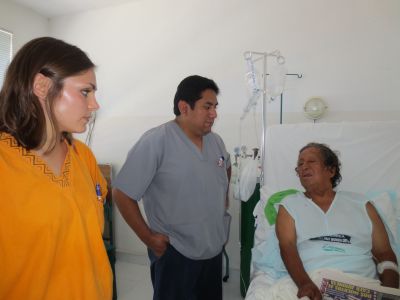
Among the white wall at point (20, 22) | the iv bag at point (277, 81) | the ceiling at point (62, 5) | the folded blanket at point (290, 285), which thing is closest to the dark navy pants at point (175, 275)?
the folded blanket at point (290, 285)

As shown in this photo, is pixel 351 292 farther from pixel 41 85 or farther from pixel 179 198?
pixel 41 85

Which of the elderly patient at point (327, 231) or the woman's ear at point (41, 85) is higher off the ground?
the woman's ear at point (41, 85)

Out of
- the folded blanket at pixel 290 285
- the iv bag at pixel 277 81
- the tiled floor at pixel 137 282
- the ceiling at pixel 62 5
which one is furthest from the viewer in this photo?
the ceiling at pixel 62 5

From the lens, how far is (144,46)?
2.81 metres

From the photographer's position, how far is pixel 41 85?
720mm

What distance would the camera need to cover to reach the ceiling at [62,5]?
9.30 feet

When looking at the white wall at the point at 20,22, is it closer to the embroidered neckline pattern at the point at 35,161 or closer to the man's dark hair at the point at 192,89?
the man's dark hair at the point at 192,89

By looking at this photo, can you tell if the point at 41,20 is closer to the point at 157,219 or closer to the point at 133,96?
the point at 133,96

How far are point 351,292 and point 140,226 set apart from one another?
0.88m

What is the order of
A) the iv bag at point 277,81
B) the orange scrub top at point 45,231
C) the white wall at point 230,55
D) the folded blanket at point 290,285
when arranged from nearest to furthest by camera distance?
the orange scrub top at point 45,231
the folded blanket at point 290,285
the iv bag at point 277,81
the white wall at point 230,55

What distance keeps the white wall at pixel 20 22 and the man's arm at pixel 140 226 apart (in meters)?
2.39

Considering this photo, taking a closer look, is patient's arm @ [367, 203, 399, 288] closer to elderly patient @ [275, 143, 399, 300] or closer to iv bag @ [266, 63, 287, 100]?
elderly patient @ [275, 143, 399, 300]

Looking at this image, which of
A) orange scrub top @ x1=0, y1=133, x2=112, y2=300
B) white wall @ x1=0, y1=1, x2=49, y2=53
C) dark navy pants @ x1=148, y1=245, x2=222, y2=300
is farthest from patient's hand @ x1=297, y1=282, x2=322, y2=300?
white wall @ x1=0, y1=1, x2=49, y2=53

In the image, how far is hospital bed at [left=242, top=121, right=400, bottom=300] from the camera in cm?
162
